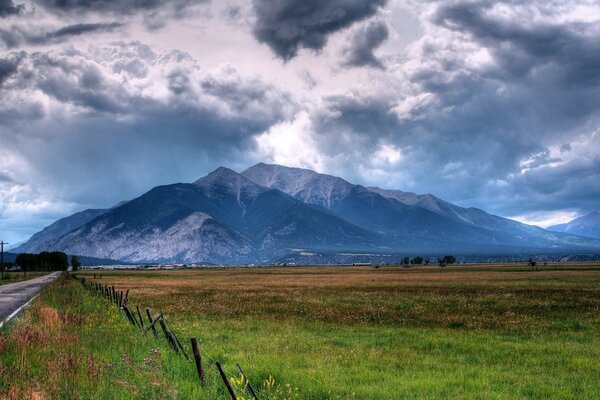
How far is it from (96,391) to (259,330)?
52.3ft

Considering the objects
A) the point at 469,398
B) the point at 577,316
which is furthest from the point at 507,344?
the point at 577,316

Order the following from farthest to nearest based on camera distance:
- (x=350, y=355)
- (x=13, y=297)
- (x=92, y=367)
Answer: (x=13, y=297) < (x=350, y=355) < (x=92, y=367)

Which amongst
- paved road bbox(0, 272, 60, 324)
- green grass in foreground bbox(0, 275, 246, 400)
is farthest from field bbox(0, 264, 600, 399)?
paved road bbox(0, 272, 60, 324)

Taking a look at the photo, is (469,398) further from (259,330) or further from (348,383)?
(259,330)

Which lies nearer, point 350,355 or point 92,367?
point 92,367

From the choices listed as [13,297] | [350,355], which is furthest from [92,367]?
[13,297]

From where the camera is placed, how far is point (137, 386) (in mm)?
12164

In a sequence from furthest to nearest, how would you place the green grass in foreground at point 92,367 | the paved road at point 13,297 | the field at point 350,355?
the paved road at point 13,297, the field at point 350,355, the green grass in foreground at point 92,367

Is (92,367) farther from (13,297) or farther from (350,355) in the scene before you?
(13,297)

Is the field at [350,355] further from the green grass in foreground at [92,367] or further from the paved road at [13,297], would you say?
the paved road at [13,297]

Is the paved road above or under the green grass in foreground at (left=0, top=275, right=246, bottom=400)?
under

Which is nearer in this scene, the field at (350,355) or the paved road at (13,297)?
the field at (350,355)

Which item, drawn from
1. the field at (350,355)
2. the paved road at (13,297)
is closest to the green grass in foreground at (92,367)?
the field at (350,355)

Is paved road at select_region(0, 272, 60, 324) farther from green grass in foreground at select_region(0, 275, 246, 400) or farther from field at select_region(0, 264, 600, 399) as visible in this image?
green grass in foreground at select_region(0, 275, 246, 400)
